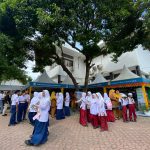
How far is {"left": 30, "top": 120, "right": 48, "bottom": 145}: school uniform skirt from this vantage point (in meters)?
5.87

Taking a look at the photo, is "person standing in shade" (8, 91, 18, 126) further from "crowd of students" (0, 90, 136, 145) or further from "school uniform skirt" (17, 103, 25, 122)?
"school uniform skirt" (17, 103, 25, 122)

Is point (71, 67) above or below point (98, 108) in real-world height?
above

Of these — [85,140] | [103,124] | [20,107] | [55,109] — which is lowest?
[85,140]

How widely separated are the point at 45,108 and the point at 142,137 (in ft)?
12.1

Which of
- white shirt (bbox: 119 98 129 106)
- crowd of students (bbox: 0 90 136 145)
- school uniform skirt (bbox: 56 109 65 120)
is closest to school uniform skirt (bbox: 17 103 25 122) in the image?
crowd of students (bbox: 0 90 136 145)

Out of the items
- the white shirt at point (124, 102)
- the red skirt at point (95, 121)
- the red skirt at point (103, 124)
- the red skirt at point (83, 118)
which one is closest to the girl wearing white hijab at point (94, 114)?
the red skirt at point (95, 121)

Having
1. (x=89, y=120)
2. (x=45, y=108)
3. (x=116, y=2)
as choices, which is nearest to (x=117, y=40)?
(x=116, y=2)

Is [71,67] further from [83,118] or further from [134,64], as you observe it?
[83,118]

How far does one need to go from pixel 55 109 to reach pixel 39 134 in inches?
232

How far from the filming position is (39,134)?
19.7 feet

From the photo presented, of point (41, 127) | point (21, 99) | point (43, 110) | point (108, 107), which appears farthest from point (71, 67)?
point (41, 127)

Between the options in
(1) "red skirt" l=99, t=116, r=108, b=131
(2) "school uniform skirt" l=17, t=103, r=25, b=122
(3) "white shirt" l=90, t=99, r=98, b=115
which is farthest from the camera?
(2) "school uniform skirt" l=17, t=103, r=25, b=122

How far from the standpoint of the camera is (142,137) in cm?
671

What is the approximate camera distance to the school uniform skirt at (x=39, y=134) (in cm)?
587
